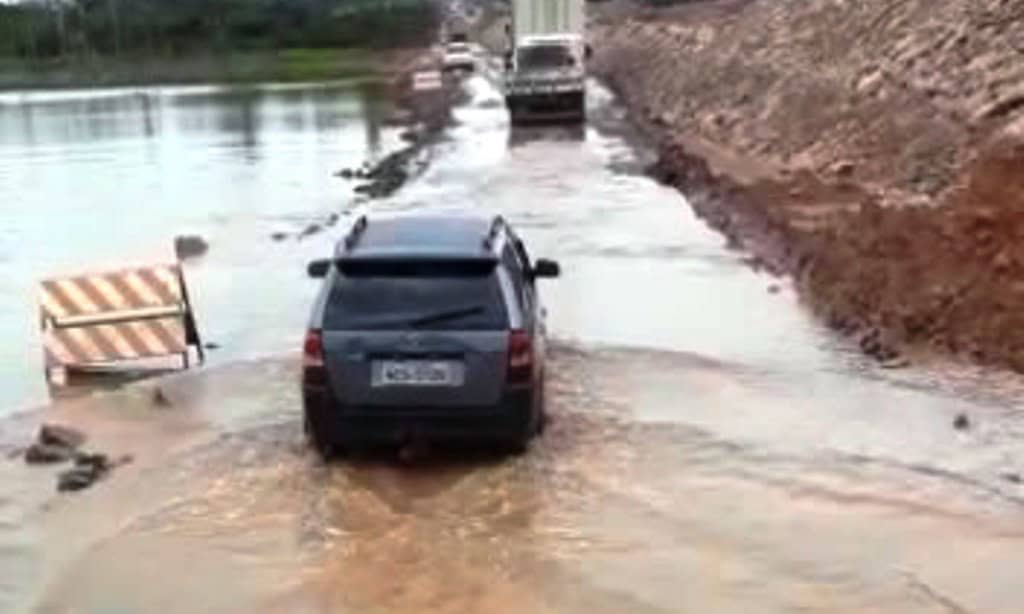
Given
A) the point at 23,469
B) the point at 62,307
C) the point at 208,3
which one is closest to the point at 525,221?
the point at 62,307

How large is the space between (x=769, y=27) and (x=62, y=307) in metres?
40.0

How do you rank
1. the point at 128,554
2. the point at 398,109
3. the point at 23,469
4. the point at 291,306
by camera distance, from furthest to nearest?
the point at 398,109, the point at 291,306, the point at 23,469, the point at 128,554

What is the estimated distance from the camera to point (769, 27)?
180ft

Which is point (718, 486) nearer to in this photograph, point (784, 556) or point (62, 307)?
point (784, 556)

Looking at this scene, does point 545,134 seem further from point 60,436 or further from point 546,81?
point 60,436

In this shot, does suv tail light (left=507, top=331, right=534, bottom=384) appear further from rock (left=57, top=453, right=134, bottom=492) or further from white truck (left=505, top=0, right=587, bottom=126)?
white truck (left=505, top=0, right=587, bottom=126)

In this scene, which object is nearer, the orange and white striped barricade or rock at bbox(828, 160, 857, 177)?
the orange and white striped barricade

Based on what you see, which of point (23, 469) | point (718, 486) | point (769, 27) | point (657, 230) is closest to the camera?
point (718, 486)

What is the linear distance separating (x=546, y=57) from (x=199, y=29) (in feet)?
283

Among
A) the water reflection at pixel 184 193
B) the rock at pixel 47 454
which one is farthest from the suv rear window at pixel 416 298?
the water reflection at pixel 184 193

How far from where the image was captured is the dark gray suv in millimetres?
12594

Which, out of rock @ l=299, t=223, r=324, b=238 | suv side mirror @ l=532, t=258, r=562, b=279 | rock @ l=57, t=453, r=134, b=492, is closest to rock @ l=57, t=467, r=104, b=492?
rock @ l=57, t=453, r=134, b=492

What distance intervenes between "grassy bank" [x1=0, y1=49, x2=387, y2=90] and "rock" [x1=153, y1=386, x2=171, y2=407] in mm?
83736

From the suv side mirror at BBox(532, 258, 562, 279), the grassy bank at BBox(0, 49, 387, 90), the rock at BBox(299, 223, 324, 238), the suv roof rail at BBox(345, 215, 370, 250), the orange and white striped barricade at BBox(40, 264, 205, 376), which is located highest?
the suv roof rail at BBox(345, 215, 370, 250)
